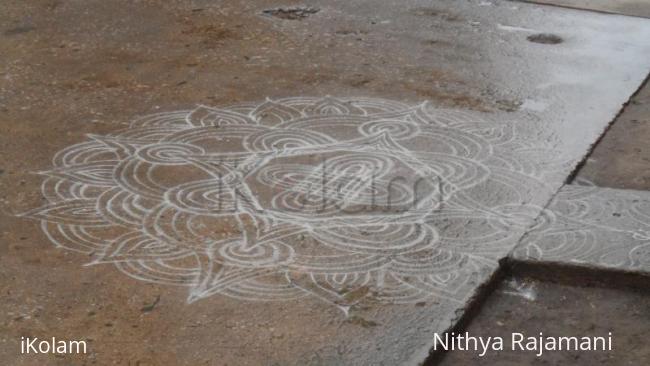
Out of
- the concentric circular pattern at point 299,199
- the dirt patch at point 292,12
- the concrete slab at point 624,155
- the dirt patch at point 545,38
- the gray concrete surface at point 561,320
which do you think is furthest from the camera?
the dirt patch at point 292,12

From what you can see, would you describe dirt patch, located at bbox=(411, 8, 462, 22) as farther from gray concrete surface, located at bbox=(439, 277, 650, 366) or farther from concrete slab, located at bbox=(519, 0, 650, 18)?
Answer: gray concrete surface, located at bbox=(439, 277, 650, 366)

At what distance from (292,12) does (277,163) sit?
77.4 inches

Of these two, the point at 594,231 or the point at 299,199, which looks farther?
the point at 299,199

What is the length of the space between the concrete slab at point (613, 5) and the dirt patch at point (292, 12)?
1184 millimetres

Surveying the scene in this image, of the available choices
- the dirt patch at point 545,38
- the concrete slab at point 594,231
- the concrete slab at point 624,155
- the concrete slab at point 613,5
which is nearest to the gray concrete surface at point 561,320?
the concrete slab at point 594,231

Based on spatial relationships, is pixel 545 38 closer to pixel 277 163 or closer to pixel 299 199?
pixel 277 163

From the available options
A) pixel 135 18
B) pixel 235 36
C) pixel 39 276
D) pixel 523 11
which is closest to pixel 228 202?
pixel 39 276

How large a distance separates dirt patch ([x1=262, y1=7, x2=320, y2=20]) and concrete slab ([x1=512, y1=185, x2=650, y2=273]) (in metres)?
2.20

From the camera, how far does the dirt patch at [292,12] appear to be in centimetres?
472

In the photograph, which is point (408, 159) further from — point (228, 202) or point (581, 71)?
point (581, 71)

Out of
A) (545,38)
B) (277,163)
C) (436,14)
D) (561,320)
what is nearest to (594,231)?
(561,320)

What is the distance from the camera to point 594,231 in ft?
8.36

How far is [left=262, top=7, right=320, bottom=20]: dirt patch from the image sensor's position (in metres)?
4.72

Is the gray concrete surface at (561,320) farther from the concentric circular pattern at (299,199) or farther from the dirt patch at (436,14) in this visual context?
the dirt patch at (436,14)
